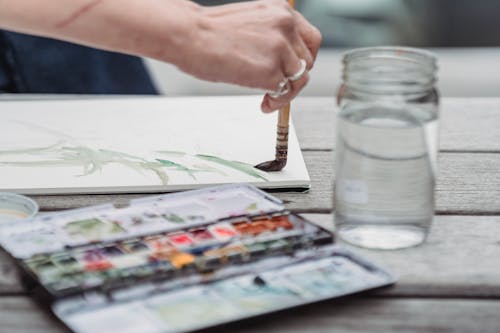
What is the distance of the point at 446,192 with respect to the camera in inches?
40.3

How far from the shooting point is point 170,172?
1.03m

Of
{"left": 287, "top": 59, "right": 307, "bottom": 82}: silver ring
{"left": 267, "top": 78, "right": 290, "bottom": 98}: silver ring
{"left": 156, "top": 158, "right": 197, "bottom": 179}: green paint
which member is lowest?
{"left": 156, "top": 158, "right": 197, "bottom": 179}: green paint

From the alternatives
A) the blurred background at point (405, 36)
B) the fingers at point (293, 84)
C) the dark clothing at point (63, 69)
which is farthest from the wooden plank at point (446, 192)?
the blurred background at point (405, 36)

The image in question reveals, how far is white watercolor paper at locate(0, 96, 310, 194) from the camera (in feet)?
3.32

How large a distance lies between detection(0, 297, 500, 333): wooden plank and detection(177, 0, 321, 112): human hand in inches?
12.5

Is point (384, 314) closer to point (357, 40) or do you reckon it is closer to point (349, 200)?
point (349, 200)

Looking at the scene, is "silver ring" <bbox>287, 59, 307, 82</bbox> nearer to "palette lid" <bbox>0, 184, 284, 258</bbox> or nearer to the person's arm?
the person's arm

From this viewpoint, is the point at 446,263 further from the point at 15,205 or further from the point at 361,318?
the point at 15,205

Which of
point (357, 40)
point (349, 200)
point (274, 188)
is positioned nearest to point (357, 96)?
point (349, 200)

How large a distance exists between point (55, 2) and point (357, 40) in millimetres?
1808

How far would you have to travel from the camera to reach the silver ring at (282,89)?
99 cm

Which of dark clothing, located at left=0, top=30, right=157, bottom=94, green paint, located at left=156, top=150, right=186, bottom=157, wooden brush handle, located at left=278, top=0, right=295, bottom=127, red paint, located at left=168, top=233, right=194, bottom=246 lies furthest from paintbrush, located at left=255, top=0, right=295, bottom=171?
dark clothing, located at left=0, top=30, right=157, bottom=94

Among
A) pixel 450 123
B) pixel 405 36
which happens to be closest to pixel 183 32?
pixel 450 123

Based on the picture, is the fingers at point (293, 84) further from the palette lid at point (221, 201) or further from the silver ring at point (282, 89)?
the palette lid at point (221, 201)
